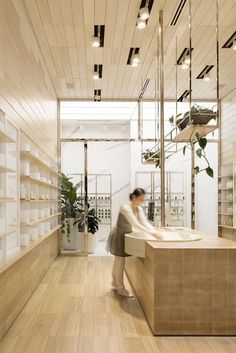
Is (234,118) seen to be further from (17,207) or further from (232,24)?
(17,207)

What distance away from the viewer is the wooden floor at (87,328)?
126 inches

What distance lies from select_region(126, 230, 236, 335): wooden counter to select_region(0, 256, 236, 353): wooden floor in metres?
0.10

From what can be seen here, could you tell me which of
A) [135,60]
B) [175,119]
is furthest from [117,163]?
[175,119]

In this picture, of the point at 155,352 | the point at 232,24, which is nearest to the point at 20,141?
the point at 155,352

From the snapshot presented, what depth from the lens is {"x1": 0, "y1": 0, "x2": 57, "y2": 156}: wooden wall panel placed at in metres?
3.52

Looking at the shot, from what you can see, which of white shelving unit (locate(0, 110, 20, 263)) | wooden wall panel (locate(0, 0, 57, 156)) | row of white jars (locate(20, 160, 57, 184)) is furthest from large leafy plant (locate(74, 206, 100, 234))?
white shelving unit (locate(0, 110, 20, 263))

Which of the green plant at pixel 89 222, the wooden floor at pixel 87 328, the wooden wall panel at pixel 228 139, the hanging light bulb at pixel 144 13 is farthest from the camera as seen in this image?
the green plant at pixel 89 222

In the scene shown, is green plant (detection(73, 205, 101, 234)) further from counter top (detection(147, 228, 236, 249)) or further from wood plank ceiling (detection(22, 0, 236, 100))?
counter top (detection(147, 228, 236, 249))

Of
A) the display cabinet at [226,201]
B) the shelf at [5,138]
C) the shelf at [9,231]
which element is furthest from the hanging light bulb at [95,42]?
the display cabinet at [226,201]

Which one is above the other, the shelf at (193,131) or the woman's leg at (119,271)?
the shelf at (193,131)

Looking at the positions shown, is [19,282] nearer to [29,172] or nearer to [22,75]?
[29,172]

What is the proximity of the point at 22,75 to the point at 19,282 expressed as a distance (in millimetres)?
2205

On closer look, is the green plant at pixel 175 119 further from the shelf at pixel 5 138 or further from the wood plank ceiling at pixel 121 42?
the shelf at pixel 5 138

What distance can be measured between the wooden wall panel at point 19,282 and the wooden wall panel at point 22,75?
1463 millimetres
